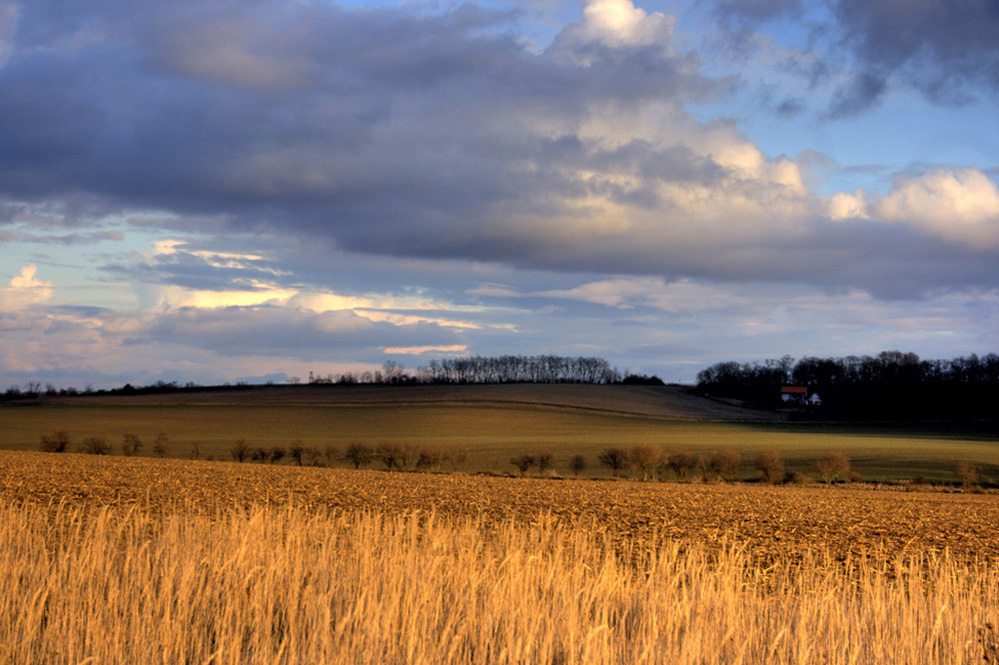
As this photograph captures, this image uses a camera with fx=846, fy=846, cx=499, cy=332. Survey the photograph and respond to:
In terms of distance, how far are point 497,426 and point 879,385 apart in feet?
168

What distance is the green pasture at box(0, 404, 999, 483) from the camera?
52.3m

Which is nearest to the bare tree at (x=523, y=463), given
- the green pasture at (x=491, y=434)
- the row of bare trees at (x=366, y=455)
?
the green pasture at (x=491, y=434)

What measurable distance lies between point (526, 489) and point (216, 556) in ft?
81.4

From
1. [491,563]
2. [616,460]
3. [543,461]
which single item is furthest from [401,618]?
[616,460]

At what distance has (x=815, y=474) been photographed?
151 ft

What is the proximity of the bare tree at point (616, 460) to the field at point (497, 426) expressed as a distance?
0.59 meters

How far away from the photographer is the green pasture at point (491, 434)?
2058 inches

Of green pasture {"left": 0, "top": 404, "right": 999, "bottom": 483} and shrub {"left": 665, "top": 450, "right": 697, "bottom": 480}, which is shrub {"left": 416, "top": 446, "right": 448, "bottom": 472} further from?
shrub {"left": 665, "top": 450, "right": 697, "bottom": 480}

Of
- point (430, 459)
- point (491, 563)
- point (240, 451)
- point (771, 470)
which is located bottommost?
point (240, 451)

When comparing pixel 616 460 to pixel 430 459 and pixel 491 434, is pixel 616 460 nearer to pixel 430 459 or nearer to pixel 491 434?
pixel 430 459

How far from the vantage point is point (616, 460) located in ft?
154

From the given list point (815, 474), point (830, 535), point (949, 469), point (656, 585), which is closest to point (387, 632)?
point (656, 585)

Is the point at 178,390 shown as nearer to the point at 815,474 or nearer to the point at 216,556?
the point at 815,474

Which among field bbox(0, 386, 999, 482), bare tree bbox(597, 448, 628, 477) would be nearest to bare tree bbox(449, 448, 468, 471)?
field bbox(0, 386, 999, 482)
